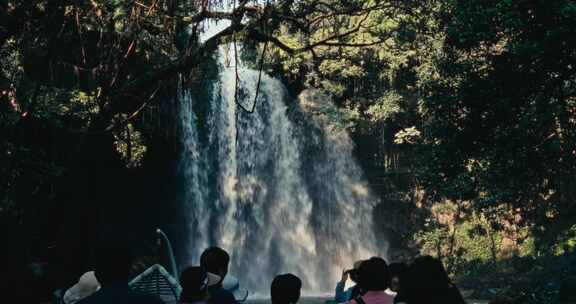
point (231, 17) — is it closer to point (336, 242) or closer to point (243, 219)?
point (243, 219)

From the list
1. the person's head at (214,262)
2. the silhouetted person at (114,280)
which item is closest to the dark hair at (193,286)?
the person's head at (214,262)

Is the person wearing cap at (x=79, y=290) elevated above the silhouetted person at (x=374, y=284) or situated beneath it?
situated beneath

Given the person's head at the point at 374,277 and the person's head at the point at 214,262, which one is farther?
the person's head at the point at 214,262

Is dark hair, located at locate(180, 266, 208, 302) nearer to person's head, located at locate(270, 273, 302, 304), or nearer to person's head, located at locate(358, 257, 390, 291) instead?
person's head, located at locate(270, 273, 302, 304)

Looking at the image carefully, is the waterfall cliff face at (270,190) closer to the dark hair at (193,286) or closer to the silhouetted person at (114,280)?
the dark hair at (193,286)

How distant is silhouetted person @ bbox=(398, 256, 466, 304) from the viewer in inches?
148

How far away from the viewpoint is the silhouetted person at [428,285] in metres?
3.77

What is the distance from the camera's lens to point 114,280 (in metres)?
3.55

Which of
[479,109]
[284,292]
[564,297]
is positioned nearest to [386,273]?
[284,292]

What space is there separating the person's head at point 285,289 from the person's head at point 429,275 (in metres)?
0.63

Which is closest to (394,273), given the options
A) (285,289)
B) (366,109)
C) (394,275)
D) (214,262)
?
(394,275)

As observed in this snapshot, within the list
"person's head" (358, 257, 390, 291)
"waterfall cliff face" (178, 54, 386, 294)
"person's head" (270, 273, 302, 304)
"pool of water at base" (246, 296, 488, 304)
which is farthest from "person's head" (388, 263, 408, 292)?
"waterfall cliff face" (178, 54, 386, 294)

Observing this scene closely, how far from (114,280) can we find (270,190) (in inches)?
1018

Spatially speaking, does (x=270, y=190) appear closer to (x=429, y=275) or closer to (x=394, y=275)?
(x=394, y=275)
